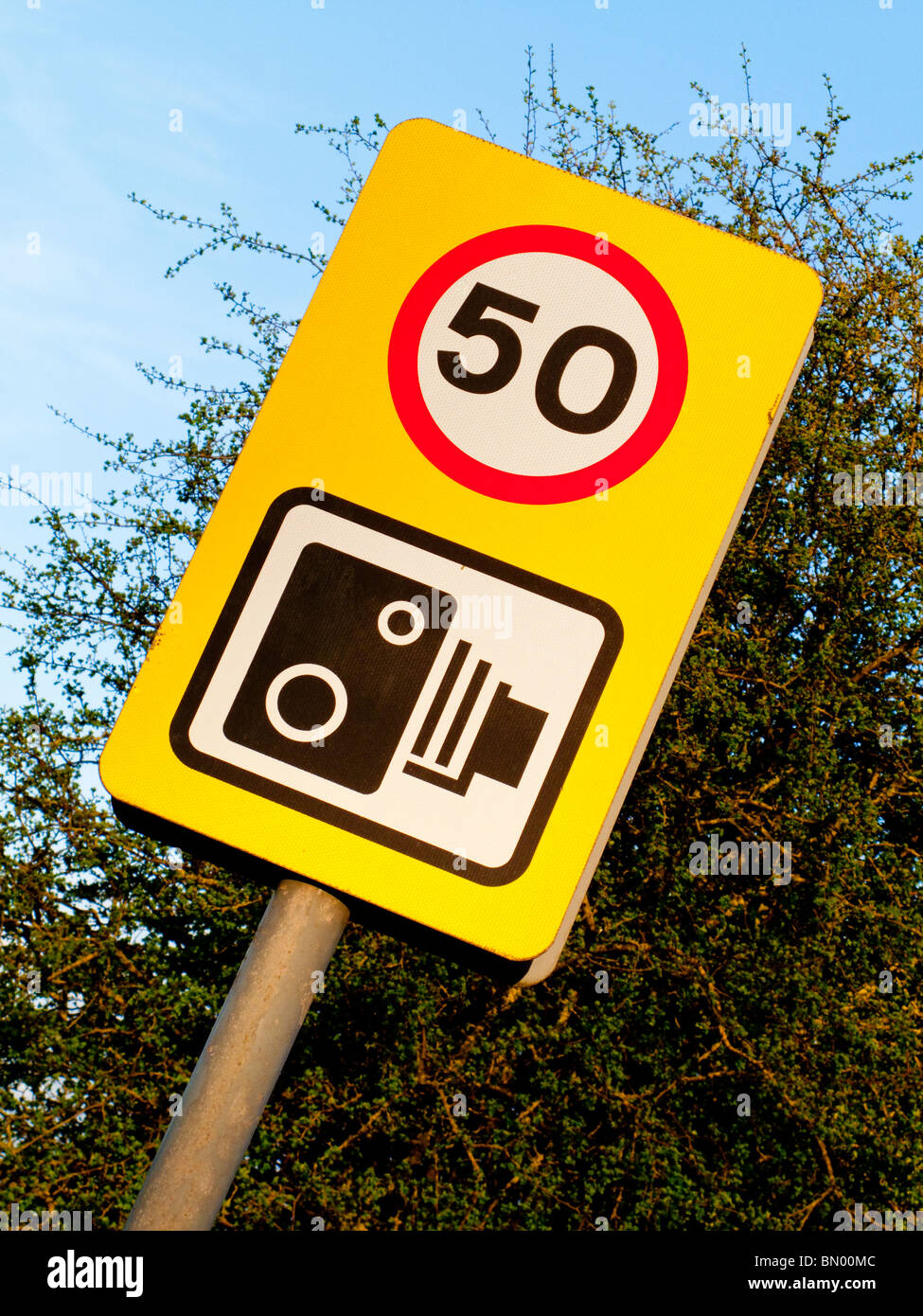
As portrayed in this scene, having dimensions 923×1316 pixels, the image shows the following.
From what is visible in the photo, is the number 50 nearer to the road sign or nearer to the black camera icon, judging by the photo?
the road sign

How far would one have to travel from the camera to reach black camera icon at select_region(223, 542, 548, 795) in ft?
4.34

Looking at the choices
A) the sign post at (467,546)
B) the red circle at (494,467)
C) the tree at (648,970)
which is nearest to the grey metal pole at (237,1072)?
the sign post at (467,546)

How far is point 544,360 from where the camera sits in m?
1.49

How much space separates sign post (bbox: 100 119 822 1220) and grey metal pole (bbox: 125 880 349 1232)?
0.02m

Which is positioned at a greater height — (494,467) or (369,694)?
(494,467)

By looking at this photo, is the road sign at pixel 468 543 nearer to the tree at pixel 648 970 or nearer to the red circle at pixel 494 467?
the red circle at pixel 494 467

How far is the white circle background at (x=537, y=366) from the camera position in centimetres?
145

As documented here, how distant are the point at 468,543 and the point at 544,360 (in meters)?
0.28

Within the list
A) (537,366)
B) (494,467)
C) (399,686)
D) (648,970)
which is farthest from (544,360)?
(648,970)

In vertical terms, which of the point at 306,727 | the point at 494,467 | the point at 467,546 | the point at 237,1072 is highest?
the point at 494,467

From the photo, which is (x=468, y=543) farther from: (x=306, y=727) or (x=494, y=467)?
(x=306, y=727)

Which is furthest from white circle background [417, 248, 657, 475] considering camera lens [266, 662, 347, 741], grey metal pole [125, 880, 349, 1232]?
grey metal pole [125, 880, 349, 1232]

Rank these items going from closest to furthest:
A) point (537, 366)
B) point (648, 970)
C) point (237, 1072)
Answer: point (237, 1072) < point (537, 366) < point (648, 970)
